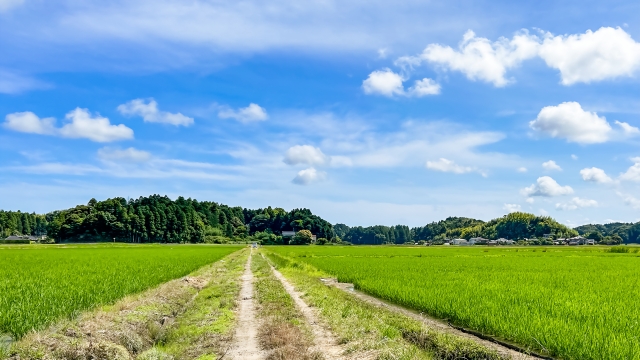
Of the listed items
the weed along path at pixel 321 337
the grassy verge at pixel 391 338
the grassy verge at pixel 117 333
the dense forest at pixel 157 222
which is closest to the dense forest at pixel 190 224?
the dense forest at pixel 157 222

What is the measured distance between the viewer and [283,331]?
Result: 9.70 metres

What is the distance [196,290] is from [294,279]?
17.3 ft

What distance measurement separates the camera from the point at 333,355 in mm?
8539

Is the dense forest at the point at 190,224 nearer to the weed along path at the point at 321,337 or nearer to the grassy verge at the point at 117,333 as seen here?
the grassy verge at the point at 117,333

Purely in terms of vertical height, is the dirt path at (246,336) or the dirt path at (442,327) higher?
the dirt path at (246,336)

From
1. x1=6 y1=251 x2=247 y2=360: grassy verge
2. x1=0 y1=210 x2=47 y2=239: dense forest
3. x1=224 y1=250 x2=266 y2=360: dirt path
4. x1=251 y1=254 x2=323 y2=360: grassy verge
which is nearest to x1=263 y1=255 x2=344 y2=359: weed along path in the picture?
x1=251 y1=254 x2=323 y2=360: grassy verge

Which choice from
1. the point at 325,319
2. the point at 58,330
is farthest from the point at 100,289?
the point at 325,319

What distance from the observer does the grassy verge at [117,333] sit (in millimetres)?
7590

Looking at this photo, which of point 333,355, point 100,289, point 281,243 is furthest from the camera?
point 281,243

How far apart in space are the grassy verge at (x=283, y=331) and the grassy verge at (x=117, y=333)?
1.37m

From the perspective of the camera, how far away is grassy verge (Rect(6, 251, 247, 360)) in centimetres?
759

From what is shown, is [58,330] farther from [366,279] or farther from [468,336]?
[366,279]

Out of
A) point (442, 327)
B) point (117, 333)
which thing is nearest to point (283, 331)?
point (117, 333)

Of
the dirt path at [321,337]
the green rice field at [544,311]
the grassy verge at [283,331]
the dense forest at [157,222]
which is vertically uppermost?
the dense forest at [157,222]
